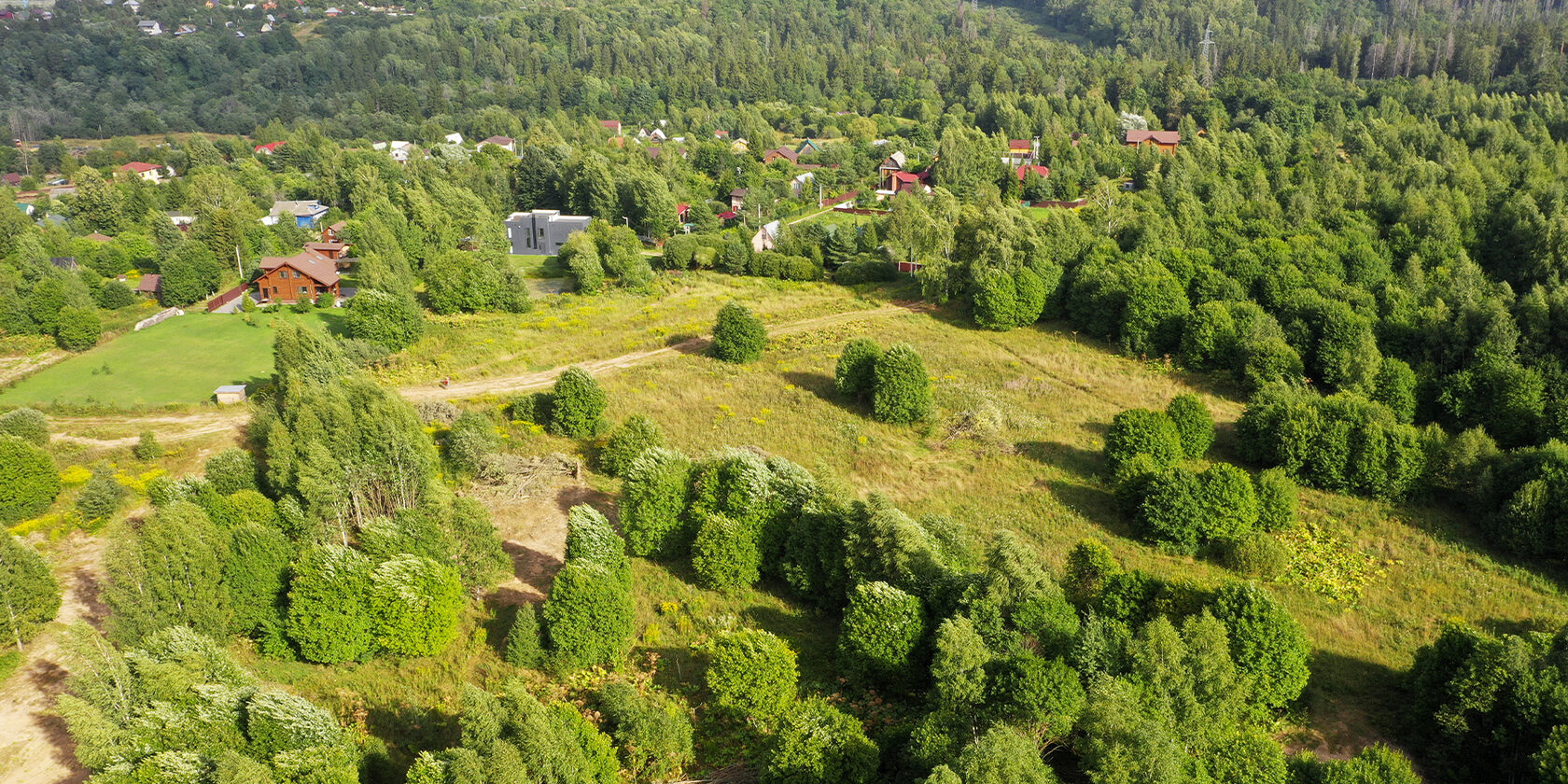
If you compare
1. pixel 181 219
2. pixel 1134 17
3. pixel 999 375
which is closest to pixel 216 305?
pixel 181 219

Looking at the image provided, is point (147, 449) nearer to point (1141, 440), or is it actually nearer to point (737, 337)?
point (737, 337)

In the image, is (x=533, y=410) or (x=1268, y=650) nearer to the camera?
(x=1268, y=650)

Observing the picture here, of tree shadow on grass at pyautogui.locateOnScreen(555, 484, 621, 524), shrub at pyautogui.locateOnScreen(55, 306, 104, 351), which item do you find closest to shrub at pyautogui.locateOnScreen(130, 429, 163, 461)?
tree shadow on grass at pyautogui.locateOnScreen(555, 484, 621, 524)

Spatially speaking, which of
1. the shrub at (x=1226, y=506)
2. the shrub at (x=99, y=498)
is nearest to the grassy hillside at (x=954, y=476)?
the shrub at (x=1226, y=506)

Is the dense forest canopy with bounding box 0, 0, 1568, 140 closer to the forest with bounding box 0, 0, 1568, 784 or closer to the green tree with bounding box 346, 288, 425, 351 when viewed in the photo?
the forest with bounding box 0, 0, 1568, 784

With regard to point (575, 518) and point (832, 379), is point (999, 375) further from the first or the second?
point (575, 518)

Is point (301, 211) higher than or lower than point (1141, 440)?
lower

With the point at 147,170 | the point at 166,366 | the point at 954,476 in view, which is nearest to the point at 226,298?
the point at 166,366
